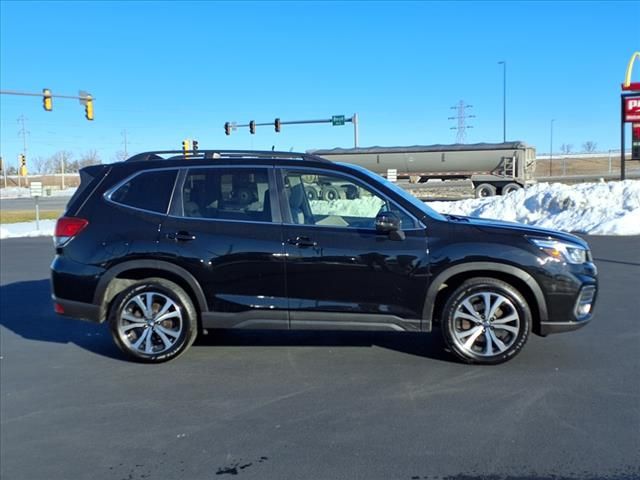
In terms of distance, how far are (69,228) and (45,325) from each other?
203 centimetres

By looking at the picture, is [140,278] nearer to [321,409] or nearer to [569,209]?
[321,409]

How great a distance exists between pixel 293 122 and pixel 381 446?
3392 centimetres

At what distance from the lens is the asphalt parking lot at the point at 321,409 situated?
3.33 meters

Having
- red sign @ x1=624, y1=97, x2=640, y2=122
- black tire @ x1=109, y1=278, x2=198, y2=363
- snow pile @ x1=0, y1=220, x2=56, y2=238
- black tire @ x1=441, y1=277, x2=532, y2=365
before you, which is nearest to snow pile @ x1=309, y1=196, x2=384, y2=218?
black tire @ x1=441, y1=277, x2=532, y2=365

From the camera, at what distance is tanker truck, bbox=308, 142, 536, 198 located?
33000 millimetres

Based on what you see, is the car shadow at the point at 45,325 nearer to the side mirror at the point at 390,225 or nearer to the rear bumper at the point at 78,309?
the rear bumper at the point at 78,309

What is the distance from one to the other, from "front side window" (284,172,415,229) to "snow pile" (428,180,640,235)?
1072 cm

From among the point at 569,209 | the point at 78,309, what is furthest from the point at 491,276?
the point at 569,209

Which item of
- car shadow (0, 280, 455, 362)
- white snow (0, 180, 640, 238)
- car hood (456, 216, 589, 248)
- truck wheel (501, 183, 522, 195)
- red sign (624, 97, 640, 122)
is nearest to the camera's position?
car hood (456, 216, 589, 248)

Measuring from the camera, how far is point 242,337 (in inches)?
235

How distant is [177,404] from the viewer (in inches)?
168

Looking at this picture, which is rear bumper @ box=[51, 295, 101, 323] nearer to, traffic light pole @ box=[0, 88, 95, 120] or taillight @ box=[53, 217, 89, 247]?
taillight @ box=[53, 217, 89, 247]

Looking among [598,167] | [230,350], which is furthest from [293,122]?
[598,167]

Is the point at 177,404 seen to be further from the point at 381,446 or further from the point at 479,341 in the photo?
the point at 479,341
